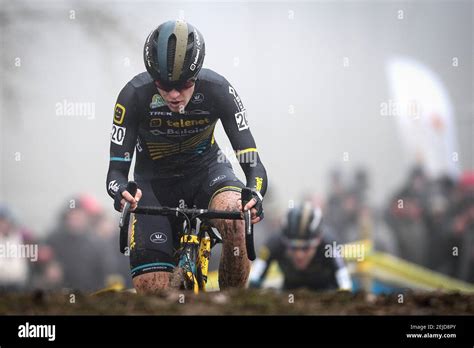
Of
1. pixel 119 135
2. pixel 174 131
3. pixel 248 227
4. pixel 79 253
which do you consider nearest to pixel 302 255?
pixel 79 253

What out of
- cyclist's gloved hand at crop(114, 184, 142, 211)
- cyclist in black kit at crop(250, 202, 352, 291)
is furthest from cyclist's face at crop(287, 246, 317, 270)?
cyclist's gloved hand at crop(114, 184, 142, 211)

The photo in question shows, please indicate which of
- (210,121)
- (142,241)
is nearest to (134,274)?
→ (142,241)

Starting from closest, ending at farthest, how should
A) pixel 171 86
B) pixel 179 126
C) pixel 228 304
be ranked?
pixel 228 304 < pixel 171 86 < pixel 179 126

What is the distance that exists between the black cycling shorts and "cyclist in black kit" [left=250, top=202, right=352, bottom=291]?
12.8 feet

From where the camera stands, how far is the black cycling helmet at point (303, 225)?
1348cm

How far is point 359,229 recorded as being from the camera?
16.2 meters

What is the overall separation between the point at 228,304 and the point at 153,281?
110cm

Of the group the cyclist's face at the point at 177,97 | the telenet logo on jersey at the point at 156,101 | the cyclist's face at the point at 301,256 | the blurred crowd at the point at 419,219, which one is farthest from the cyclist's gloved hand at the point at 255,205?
the blurred crowd at the point at 419,219

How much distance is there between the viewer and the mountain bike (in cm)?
830

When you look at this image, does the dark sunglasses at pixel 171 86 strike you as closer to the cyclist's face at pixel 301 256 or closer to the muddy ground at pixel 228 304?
the muddy ground at pixel 228 304

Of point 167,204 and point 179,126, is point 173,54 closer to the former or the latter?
point 179,126

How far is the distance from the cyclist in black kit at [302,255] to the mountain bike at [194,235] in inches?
172

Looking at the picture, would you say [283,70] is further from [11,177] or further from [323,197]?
[11,177]

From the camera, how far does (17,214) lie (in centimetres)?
1548
